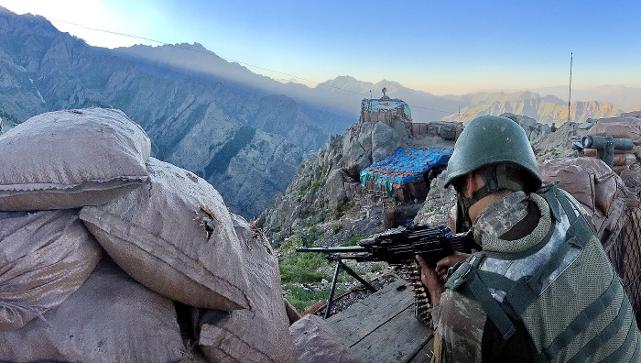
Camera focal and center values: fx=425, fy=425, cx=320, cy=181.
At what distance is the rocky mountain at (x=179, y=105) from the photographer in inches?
2571

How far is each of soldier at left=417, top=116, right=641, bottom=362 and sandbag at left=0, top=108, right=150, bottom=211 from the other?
1297mm

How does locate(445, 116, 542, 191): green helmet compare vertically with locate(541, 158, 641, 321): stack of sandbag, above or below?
above

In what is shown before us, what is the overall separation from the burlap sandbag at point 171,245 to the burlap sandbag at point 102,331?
0.27 ft

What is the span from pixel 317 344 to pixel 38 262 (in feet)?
4.07

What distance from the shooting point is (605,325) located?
1.54 meters

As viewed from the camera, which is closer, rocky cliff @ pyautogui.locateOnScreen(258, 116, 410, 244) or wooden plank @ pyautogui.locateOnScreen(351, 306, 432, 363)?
wooden plank @ pyautogui.locateOnScreen(351, 306, 432, 363)

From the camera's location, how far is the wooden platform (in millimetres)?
2369

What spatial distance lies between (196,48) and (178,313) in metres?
112

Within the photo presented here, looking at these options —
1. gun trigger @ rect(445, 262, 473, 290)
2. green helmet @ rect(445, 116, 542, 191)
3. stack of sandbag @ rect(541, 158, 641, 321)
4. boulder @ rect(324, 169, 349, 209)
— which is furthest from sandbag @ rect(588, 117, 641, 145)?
boulder @ rect(324, 169, 349, 209)

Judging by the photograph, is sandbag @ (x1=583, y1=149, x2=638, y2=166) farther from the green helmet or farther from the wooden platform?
the green helmet

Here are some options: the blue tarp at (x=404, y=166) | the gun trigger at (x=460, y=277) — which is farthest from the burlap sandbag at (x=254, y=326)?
the blue tarp at (x=404, y=166)

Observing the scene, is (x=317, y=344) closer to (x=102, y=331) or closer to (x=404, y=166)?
(x=102, y=331)

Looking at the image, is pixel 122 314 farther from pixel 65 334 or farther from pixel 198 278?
pixel 198 278

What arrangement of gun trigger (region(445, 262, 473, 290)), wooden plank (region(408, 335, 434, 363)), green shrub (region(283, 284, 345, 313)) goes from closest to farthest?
gun trigger (region(445, 262, 473, 290)), wooden plank (region(408, 335, 434, 363)), green shrub (region(283, 284, 345, 313))
